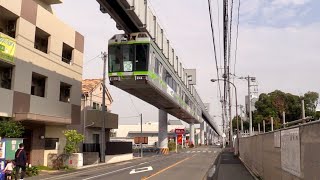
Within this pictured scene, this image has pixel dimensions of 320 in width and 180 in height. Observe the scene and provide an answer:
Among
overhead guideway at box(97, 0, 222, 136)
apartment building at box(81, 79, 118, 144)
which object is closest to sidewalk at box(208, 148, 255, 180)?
overhead guideway at box(97, 0, 222, 136)

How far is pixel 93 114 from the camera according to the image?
4472 centimetres

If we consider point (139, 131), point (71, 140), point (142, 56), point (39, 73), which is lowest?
point (71, 140)

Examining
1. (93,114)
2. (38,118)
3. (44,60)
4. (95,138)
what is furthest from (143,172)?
(95,138)

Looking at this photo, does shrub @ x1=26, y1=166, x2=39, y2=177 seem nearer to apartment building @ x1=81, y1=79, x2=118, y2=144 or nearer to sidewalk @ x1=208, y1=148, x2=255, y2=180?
sidewalk @ x1=208, y1=148, x2=255, y2=180

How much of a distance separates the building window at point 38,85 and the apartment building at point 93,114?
37.1ft

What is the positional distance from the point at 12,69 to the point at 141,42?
865 centimetres

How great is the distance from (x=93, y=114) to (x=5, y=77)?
1697cm

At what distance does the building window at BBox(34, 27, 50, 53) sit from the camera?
33269mm

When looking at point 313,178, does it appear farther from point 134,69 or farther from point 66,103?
A: point 66,103

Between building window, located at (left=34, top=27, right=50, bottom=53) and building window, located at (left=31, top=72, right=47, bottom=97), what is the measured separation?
2551mm

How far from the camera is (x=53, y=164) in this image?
3244 cm

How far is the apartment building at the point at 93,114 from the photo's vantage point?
4450cm

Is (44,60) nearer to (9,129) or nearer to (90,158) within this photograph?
(9,129)

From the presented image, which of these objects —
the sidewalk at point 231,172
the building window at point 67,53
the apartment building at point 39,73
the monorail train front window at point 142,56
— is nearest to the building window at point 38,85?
the apartment building at point 39,73
